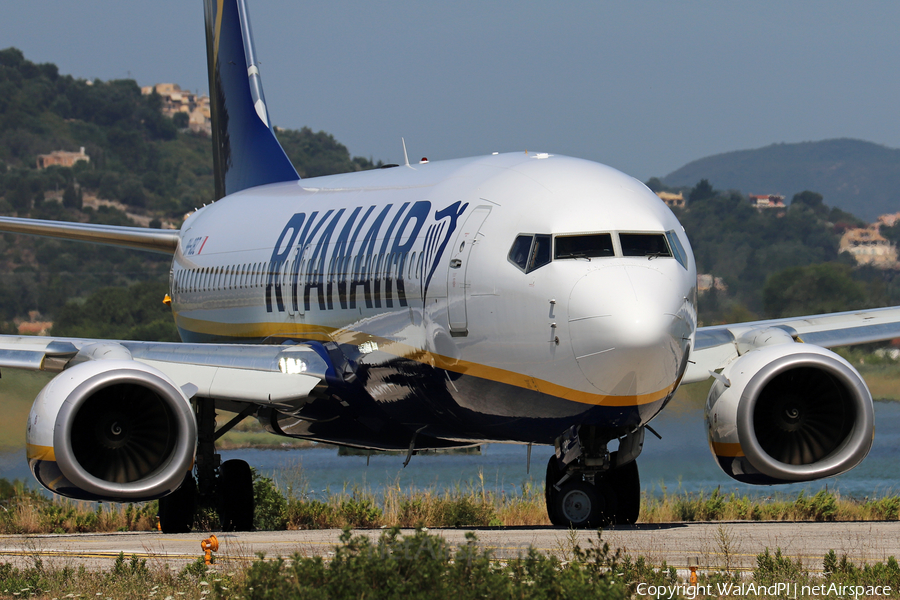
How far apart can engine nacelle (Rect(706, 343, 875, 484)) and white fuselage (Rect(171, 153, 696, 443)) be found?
1.42 meters

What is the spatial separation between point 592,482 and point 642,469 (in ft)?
39.4

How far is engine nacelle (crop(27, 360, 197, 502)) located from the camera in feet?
44.5

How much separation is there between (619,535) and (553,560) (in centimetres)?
448

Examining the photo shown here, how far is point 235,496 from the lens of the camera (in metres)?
18.6

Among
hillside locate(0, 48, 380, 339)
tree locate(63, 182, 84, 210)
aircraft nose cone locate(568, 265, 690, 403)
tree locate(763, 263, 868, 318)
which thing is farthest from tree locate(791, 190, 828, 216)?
aircraft nose cone locate(568, 265, 690, 403)

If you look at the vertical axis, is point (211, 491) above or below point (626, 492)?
below

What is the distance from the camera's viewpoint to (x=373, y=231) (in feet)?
53.9

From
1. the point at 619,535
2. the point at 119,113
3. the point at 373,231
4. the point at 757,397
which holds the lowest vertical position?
the point at 619,535

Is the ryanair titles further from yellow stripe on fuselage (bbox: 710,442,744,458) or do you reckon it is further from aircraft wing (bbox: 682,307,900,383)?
yellow stripe on fuselage (bbox: 710,442,744,458)

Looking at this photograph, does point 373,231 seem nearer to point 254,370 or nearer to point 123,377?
point 254,370

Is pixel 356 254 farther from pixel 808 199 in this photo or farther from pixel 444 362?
pixel 808 199

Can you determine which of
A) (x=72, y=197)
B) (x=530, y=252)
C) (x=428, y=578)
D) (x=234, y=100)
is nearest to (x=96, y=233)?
(x=234, y=100)

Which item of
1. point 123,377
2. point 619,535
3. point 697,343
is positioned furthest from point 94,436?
point 697,343

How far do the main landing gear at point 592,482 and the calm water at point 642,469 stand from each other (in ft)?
19.2
